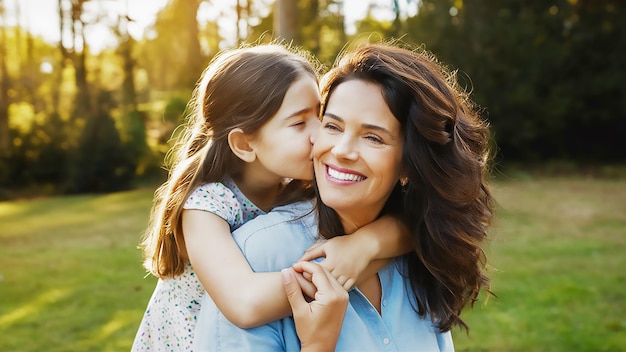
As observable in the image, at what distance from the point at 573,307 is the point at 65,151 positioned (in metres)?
14.8

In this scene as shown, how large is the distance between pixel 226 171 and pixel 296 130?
41 centimetres

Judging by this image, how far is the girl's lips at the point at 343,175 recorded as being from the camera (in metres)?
2.12

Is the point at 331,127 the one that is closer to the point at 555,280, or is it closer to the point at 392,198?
the point at 392,198

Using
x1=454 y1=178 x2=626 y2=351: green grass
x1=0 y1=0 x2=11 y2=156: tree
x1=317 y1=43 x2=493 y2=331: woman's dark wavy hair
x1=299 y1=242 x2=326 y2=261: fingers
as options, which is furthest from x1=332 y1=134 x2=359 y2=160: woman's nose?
x1=0 y1=0 x2=11 y2=156: tree

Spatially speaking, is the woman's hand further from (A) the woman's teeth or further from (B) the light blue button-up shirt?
(A) the woman's teeth

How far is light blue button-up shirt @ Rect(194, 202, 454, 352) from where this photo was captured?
79.8 inches

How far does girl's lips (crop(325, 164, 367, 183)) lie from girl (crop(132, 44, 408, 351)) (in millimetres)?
307

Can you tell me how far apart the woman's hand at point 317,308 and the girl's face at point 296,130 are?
77cm

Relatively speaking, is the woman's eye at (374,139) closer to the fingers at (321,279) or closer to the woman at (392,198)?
the woman at (392,198)

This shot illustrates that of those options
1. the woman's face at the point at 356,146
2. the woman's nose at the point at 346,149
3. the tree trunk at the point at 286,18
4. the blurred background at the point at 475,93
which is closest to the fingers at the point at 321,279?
the woman's face at the point at 356,146

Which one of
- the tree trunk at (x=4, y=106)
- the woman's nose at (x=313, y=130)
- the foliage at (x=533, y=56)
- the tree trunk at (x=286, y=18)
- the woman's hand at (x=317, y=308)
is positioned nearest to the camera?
the woman's hand at (x=317, y=308)

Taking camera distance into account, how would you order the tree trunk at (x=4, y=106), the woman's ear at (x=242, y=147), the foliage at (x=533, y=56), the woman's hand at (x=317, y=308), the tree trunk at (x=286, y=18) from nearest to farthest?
the woman's hand at (x=317, y=308)
the woman's ear at (x=242, y=147)
the tree trunk at (x=286, y=18)
the foliage at (x=533, y=56)
the tree trunk at (x=4, y=106)

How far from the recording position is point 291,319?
7.02 feet

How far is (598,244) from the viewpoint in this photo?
8.86m
